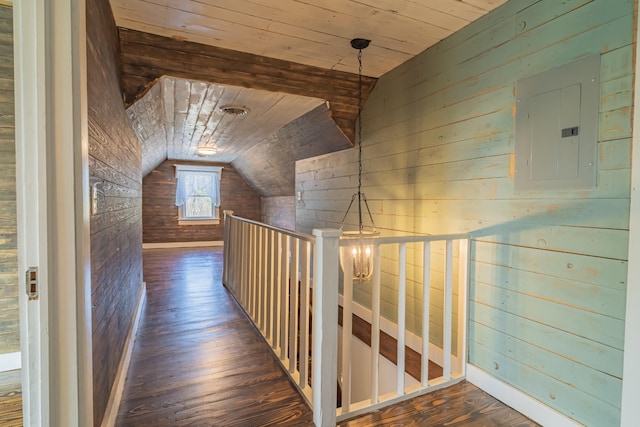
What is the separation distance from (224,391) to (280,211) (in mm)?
5791

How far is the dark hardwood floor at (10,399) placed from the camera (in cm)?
162

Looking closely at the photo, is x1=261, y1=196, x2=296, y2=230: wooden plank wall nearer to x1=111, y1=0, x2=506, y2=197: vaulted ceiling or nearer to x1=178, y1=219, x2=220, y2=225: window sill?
x1=178, y1=219, x2=220, y2=225: window sill

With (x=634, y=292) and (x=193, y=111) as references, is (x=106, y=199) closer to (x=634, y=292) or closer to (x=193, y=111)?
(x=193, y=111)

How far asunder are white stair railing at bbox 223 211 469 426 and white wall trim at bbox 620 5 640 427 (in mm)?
774

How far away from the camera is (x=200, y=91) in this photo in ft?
9.11

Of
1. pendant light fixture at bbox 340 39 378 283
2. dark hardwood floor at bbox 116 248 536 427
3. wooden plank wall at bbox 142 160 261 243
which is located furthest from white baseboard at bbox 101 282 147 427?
wooden plank wall at bbox 142 160 261 243

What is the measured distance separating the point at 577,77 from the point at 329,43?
1.49 metres

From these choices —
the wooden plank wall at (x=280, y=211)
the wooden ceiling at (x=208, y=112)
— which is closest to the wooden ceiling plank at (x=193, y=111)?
the wooden ceiling at (x=208, y=112)

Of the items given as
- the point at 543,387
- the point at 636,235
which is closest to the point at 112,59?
the point at 636,235

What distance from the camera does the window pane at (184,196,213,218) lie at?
7.92m

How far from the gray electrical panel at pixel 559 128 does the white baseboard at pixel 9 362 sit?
3197 millimetres

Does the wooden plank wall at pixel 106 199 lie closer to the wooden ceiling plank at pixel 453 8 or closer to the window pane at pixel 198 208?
the wooden ceiling plank at pixel 453 8

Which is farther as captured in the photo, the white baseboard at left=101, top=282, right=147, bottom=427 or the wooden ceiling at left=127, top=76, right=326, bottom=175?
the wooden ceiling at left=127, top=76, right=326, bottom=175

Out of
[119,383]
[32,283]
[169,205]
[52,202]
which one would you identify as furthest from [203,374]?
[169,205]
